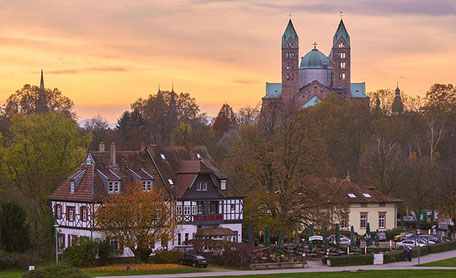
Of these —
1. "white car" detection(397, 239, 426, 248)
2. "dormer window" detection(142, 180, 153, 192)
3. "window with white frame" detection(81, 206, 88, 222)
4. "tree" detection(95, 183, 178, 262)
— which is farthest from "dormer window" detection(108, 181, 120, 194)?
"white car" detection(397, 239, 426, 248)

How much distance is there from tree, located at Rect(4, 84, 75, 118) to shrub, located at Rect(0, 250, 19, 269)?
287ft

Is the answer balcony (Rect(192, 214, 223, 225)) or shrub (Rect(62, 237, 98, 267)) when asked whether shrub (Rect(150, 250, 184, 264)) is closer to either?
shrub (Rect(62, 237, 98, 267))

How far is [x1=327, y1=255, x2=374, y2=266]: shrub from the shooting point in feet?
201

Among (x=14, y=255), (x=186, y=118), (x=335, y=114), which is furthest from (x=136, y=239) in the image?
(x=186, y=118)

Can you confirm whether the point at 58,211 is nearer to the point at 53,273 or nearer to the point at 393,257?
the point at 393,257

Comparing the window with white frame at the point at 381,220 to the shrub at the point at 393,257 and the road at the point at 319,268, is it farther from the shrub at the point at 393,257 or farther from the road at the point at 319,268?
the shrub at the point at 393,257

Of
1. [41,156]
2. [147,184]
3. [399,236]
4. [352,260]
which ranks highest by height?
[41,156]

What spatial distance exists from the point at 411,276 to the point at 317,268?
846cm

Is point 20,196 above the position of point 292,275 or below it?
above

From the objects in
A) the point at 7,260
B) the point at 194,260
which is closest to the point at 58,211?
the point at 7,260

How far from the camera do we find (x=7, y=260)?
2293 inches

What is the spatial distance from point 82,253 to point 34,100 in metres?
91.0

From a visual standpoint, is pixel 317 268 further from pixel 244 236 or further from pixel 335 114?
pixel 335 114

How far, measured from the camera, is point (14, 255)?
5878 cm
